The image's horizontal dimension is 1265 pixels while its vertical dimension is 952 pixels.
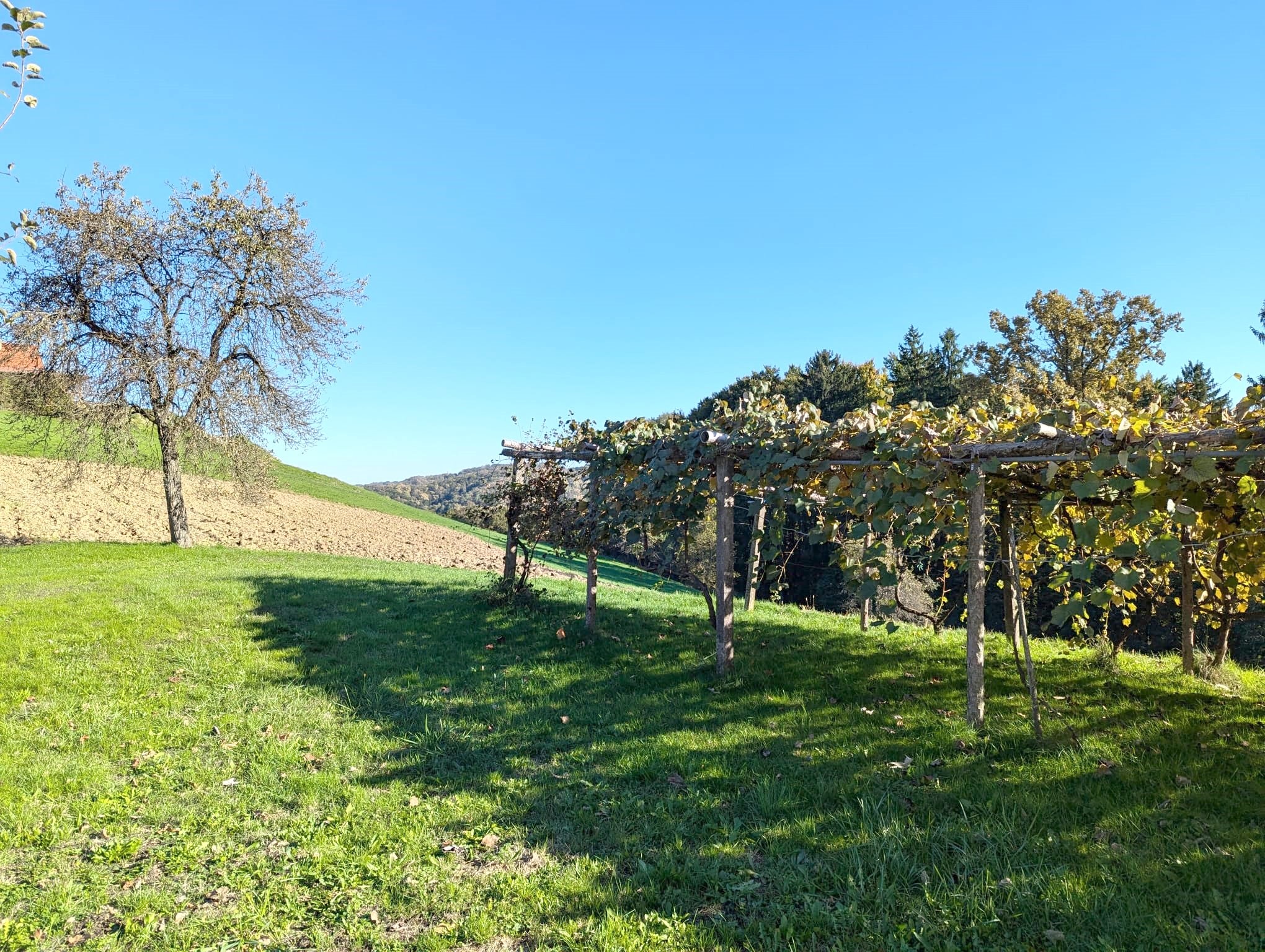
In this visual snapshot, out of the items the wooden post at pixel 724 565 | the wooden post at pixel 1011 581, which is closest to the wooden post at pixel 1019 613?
the wooden post at pixel 1011 581

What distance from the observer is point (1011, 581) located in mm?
5062

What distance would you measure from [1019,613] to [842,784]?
2.10 m

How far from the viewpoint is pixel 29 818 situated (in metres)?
4.06

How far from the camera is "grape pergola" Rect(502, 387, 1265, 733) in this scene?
3.91m

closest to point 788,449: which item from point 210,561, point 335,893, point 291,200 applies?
point 335,893

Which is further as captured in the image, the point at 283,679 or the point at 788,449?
the point at 283,679

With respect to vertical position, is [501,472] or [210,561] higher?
[501,472]

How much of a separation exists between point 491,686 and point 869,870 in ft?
13.8

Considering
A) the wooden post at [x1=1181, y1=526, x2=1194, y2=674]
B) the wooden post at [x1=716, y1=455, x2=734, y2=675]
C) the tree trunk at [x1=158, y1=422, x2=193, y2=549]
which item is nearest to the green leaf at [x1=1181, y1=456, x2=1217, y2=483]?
the wooden post at [x1=1181, y1=526, x2=1194, y2=674]

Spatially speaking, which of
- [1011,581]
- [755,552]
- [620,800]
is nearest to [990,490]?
[1011,581]

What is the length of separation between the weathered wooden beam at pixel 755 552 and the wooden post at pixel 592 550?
77.3 inches

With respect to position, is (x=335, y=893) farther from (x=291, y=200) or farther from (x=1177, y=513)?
(x=291, y=200)

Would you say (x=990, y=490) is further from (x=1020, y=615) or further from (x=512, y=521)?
(x=512, y=521)

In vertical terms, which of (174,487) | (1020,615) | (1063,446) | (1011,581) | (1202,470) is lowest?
(1020,615)
